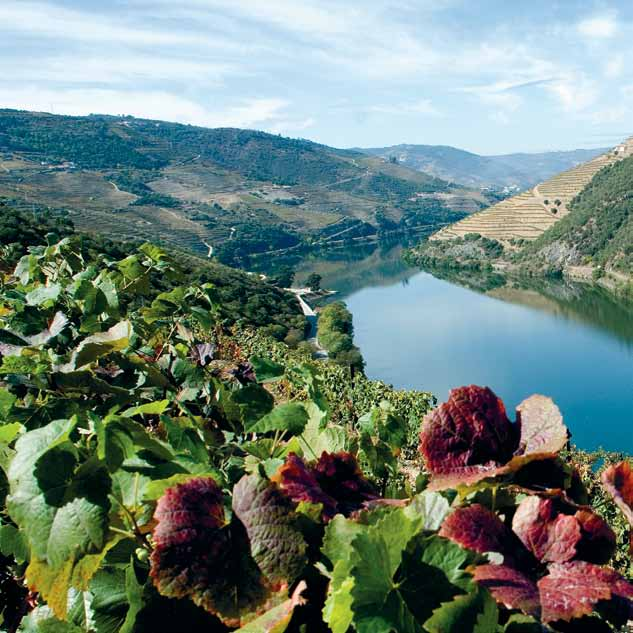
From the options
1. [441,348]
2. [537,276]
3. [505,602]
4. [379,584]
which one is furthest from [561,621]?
[537,276]

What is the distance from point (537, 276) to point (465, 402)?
64.6 metres

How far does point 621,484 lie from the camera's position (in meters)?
0.64

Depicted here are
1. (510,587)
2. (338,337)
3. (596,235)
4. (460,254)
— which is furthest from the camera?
(460,254)

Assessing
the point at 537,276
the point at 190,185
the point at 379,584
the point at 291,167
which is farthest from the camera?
the point at 291,167

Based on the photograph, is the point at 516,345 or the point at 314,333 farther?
the point at 516,345

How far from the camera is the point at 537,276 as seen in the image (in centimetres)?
6066

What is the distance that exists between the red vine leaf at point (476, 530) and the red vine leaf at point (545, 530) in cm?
3

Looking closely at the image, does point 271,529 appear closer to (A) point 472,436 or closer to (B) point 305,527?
(B) point 305,527

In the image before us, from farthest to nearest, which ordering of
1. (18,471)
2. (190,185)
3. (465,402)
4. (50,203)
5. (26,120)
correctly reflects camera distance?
1. (26,120)
2. (190,185)
3. (50,203)
4. (465,402)
5. (18,471)

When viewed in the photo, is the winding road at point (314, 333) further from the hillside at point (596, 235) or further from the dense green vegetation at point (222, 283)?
the hillside at point (596, 235)

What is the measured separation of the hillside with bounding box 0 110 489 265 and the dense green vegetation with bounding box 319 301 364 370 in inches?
1132

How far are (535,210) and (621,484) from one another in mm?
80832

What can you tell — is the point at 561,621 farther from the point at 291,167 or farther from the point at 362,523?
the point at 291,167

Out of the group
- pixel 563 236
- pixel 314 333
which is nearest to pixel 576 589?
pixel 314 333
